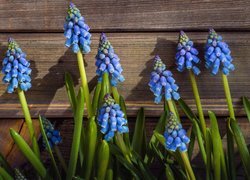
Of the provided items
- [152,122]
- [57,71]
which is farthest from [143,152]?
[57,71]

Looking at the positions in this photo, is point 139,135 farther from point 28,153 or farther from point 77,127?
point 28,153

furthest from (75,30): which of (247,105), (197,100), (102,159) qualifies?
(247,105)

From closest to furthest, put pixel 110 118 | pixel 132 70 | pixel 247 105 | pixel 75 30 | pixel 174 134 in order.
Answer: pixel 174 134, pixel 110 118, pixel 75 30, pixel 247 105, pixel 132 70

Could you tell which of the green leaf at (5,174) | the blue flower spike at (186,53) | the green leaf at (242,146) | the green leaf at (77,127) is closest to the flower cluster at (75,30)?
the green leaf at (77,127)

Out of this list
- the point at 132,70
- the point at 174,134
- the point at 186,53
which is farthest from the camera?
the point at 132,70

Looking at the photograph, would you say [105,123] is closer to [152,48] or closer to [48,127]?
[48,127]
